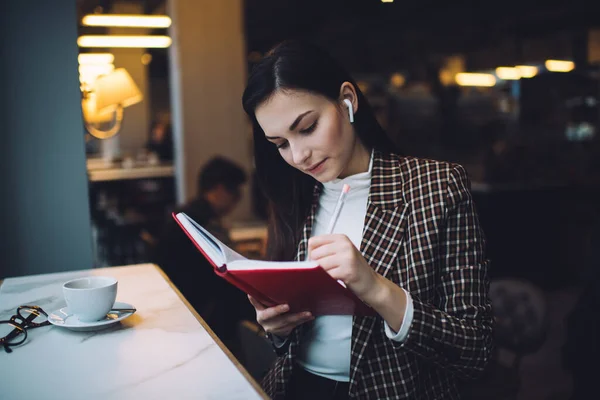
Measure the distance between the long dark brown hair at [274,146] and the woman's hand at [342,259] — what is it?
0.41m

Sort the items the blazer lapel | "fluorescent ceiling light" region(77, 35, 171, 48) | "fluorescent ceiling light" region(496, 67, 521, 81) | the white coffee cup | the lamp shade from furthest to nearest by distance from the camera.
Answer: "fluorescent ceiling light" region(77, 35, 171, 48) < "fluorescent ceiling light" region(496, 67, 521, 81) < the lamp shade < the blazer lapel < the white coffee cup

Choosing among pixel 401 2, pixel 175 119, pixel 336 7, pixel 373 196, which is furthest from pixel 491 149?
pixel 373 196

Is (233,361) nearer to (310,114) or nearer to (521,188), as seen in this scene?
(310,114)

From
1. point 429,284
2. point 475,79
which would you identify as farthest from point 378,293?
point 475,79

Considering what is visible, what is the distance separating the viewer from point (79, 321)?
1159 mm

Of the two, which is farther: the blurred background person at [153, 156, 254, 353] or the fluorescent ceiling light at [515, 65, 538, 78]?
the fluorescent ceiling light at [515, 65, 538, 78]

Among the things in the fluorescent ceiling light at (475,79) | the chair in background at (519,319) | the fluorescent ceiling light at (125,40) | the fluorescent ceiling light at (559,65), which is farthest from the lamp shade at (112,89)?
the fluorescent ceiling light at (475,79)

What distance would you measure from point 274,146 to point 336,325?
1.66 feet

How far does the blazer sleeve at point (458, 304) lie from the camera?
115 centimetres

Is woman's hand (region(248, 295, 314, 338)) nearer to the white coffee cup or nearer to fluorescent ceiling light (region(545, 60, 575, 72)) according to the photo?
the white coffee cup

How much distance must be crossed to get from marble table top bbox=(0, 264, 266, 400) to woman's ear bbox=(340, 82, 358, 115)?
60 centimetres

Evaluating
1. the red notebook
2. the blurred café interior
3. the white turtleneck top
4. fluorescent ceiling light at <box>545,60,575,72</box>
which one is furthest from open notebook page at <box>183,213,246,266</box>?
fluorescent ceiling light at <box>545,60,575,72</box>

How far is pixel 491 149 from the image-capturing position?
5.59 metres

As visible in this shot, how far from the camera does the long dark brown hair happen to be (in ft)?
4.27
